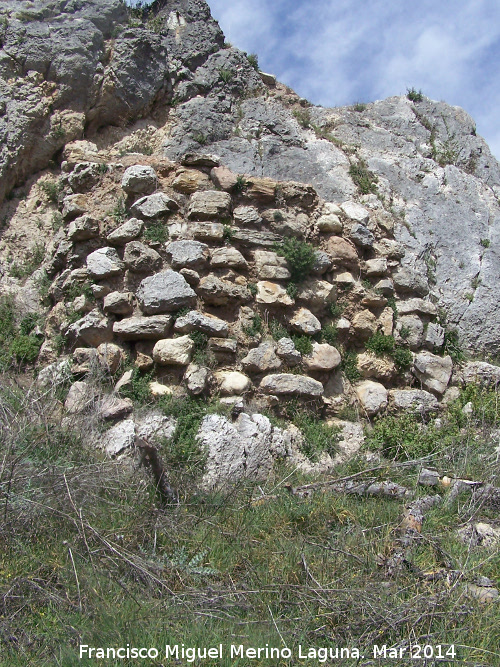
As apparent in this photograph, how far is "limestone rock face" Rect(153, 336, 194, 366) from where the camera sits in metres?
6.46

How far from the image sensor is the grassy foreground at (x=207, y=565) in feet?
11.4

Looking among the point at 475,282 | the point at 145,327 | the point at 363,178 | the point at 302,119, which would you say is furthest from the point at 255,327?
the point at 302,119

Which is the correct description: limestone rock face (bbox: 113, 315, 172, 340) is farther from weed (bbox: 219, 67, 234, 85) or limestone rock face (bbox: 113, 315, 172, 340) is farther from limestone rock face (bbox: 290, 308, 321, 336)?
weed (bbox: 219, 67, 234, 85)

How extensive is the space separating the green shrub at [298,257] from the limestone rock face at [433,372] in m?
1.91

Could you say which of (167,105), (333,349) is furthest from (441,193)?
(167,105)

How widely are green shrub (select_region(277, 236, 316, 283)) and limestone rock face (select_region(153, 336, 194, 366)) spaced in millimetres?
1870

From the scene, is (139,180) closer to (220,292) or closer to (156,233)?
(156,233)

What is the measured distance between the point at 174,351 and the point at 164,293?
2.56 ft

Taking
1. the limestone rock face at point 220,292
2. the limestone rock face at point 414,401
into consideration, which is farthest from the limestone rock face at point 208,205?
the limestone rock face at point 414,401

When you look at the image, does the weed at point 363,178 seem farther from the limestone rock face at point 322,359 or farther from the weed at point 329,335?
the limestone rock face at point 322,359

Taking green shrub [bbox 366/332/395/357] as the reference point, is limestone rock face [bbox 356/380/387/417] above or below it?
below

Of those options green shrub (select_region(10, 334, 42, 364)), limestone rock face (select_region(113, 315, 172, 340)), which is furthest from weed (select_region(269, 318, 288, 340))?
green shrub (select_region(10, 334, 42, 364))

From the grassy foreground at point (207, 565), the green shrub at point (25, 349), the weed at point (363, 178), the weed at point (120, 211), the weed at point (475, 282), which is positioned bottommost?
the grassy foreground at point (207, 565)

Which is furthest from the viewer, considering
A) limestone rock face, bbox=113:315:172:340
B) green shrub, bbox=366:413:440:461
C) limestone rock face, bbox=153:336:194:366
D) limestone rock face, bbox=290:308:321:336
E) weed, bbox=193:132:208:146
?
weed, bbox=193:132:208:146
